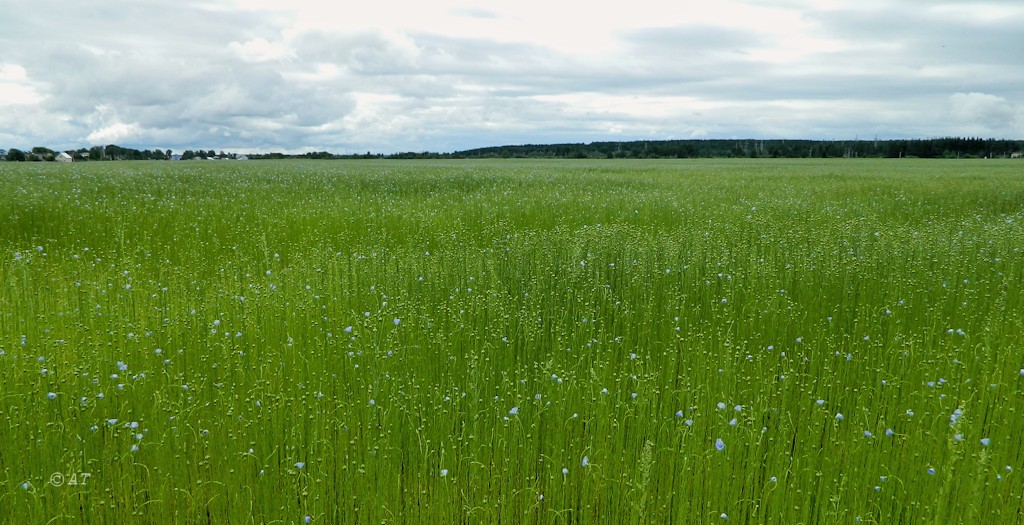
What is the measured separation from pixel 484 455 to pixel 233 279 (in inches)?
224

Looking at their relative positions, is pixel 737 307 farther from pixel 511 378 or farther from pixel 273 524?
pixel 273 524

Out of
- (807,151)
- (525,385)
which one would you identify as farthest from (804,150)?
(525,385)

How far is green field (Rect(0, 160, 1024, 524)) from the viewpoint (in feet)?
13.1

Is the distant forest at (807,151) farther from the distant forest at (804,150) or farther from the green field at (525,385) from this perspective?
the green field at (525,385)

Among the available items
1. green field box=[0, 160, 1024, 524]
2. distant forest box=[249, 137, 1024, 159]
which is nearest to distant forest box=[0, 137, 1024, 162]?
distant forest box=[249, 137, 1024, 159]

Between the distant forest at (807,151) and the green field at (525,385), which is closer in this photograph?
the green field at (525,385)

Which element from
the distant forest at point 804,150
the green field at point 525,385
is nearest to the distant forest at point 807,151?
the distant forest at point 804,150

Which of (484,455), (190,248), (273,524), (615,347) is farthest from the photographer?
(190,248)

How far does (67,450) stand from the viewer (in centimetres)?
420

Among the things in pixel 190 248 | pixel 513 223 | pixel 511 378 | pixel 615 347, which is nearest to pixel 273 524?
pixel 511 378

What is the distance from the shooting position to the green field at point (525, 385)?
3994mm

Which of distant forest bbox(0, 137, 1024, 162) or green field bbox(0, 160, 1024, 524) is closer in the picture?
green field bbox(0, 160, 1024, 524)

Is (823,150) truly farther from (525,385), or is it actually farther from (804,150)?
(525,385)

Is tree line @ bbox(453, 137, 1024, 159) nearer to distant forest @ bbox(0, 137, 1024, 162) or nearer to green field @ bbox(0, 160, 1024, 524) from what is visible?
distant forest @ bbox(0, 137, 1024, 162)
